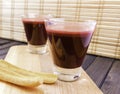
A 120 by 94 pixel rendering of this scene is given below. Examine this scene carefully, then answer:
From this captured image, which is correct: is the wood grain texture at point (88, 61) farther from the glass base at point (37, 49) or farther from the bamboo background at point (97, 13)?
the glass base at point (37, 49)

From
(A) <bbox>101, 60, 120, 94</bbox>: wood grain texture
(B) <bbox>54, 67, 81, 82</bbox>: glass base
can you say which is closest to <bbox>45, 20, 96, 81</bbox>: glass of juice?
(B) <bbox>54, 67, 81, 82</bbox>: glass base

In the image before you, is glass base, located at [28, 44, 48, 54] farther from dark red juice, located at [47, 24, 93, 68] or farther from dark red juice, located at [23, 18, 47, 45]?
dark red juice, located at [47, 24, 93, 68]

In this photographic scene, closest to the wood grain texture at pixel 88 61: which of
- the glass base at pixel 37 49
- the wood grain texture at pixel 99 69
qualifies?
the wood grain texture at pixel 99 69

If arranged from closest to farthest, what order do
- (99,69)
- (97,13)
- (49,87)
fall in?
1. (49,87)
2. (99,69)
3. (97,13)

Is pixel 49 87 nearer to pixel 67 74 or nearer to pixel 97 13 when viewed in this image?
pixel 67 74

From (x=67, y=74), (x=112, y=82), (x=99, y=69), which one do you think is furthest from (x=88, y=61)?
(x=67, y=74)

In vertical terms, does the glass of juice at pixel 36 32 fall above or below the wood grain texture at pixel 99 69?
above

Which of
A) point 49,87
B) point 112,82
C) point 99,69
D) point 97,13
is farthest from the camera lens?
point 97,13
